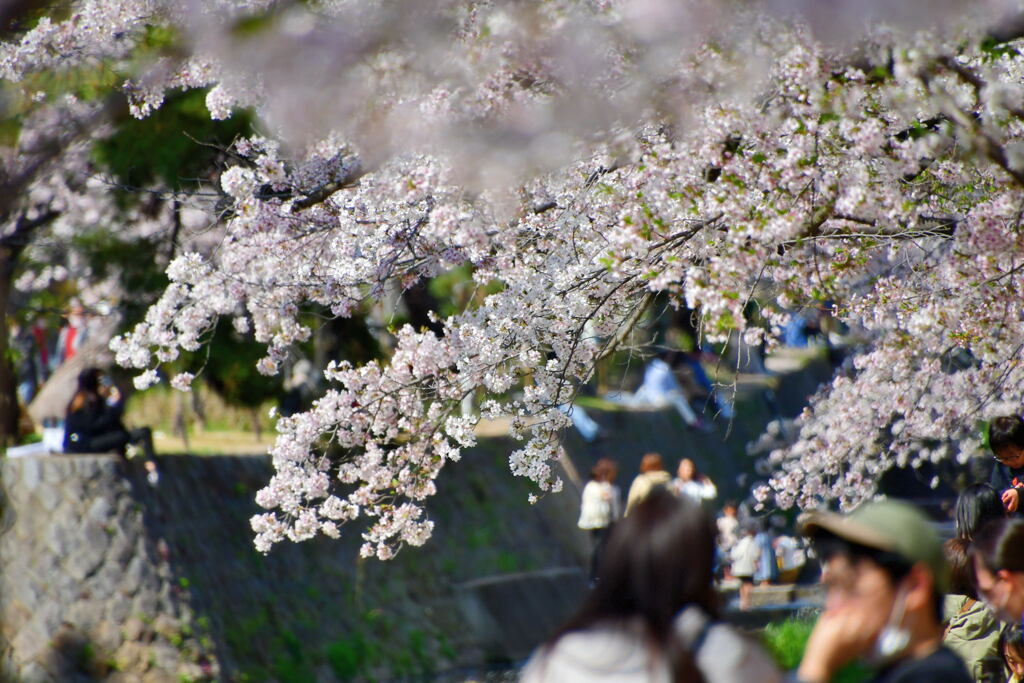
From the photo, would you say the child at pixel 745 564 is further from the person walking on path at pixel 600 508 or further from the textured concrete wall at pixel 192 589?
the person walking on path at pixel 600 508

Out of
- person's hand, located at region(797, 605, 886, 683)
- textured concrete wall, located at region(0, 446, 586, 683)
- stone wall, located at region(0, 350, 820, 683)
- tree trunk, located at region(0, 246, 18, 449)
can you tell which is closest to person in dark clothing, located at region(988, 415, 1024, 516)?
person's hand, located at region(797, 605, 886, 683)

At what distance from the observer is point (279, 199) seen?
20.5ft

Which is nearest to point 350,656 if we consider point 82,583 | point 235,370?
point 82,583

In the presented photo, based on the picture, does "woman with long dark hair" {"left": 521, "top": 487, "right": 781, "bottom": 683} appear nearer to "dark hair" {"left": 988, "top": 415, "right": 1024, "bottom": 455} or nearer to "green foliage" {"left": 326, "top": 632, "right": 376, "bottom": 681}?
"dark hair" {"left": 988, "top": 415, "right": 1024, "bottom": 455}

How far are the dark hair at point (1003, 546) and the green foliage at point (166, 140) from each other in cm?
891

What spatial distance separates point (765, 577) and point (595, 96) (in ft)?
38.8

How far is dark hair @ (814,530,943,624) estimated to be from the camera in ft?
7.44

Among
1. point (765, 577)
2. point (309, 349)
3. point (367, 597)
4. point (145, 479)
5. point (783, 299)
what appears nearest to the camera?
point (783, 299)

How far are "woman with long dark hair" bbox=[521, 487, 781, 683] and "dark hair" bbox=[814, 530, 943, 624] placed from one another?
0.24 m

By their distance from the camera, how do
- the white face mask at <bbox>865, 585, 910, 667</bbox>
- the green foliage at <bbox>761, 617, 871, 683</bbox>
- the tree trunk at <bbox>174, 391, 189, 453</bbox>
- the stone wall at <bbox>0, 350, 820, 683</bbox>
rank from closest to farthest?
the white face mask at <bbox>865, 585, 910, 667</bbox>
the green foliage at <bbox>761, 617, 871, 683</bbox>
the stone wall at <bbox>0, 350, 820, 683</bbox>
the tree trunk at <bbox>174, 391, 189, 453</bbox>

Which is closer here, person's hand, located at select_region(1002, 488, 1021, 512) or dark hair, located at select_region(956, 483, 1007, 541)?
dark hair, located at select_region(956, 483, 1007, 541)

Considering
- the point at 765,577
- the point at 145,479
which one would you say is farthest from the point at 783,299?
the point at 765,577

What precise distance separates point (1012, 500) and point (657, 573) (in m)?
2.88

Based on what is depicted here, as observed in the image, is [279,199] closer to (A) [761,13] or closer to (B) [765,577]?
(A) [761,13]
